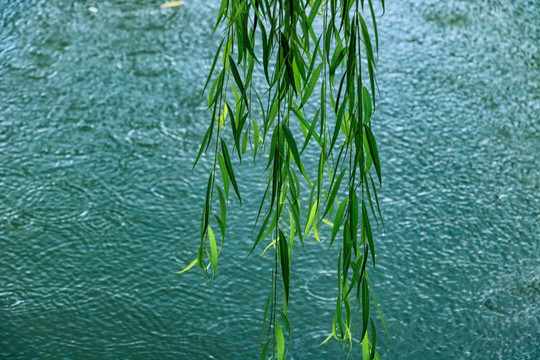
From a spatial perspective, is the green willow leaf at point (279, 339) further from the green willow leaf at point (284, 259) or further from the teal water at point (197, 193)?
the teal water at point (197, 193)

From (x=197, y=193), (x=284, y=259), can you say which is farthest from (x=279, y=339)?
(x=197, y=193)

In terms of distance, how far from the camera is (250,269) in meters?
1.35

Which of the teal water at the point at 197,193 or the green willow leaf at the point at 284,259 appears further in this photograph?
the teal water at the point at 197,193

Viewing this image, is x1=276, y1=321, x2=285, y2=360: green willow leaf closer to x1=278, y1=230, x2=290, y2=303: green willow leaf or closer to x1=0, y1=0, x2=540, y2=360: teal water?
x1=278, y1=230, x2=290, y2=303: green willow leaf

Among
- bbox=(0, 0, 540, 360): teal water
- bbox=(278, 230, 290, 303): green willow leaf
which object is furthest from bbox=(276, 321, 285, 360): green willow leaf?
bbox=(0, 0, 540, 360): teal water

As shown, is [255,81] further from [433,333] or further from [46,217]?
[433,333]

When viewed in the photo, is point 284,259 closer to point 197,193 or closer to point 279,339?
point 279,339

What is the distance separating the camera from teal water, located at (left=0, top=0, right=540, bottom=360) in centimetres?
124

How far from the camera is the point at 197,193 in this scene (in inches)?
59.2

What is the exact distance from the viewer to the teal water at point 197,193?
1.24 metres

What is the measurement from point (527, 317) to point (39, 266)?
2.88ft

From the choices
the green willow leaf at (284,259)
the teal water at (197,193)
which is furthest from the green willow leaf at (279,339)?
the teal water at (197,193)

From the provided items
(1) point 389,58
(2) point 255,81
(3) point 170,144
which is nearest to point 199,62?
(2) point 255,81

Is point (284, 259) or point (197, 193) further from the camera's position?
point (197, 193)
